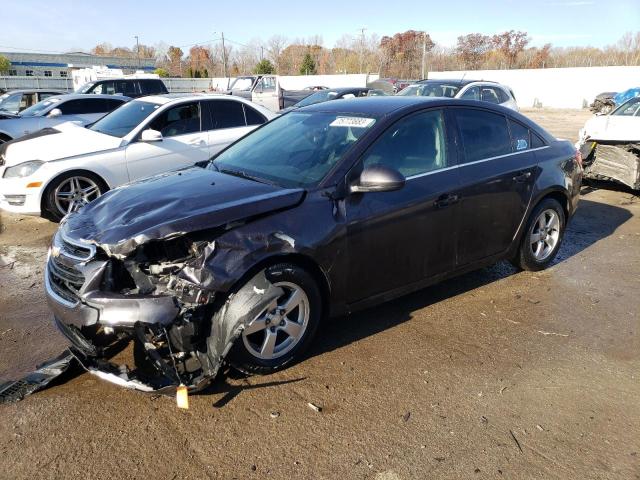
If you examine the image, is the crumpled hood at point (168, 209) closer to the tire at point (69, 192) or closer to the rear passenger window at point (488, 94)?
the tire at point (69, 192)

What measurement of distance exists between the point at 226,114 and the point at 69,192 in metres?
2.48

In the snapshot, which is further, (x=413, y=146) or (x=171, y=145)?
(x=171, y=145)

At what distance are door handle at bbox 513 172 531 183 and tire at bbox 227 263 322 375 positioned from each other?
2.28m

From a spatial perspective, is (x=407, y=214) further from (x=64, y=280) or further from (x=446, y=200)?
(x=64, y=280)

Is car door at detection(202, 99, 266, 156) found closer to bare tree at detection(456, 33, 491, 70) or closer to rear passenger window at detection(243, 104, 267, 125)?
rear passenger window at detection(243, 104, 267, 125)

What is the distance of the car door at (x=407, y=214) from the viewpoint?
3.59m

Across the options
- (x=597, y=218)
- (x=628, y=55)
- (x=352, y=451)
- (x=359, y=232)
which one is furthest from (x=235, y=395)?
(x=628, y=55)

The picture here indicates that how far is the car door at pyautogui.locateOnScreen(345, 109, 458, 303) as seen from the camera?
359 centimetres

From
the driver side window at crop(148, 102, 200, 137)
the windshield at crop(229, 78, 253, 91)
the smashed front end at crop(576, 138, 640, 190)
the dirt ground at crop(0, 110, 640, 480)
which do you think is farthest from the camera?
the windshield at crop(229, 78, 253, 91)

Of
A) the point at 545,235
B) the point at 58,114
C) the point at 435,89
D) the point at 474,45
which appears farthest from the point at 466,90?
the point at 474,45

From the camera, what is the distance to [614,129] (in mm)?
8633

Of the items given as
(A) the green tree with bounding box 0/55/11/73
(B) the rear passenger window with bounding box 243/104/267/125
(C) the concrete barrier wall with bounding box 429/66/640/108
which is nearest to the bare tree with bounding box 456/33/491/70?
(C) the concrete barrier wall with bounding box 429/66/640/108

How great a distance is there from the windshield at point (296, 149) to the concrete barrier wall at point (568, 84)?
3715cm

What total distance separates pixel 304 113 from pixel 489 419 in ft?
9.52
